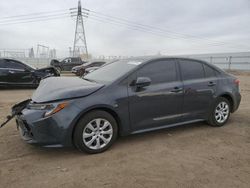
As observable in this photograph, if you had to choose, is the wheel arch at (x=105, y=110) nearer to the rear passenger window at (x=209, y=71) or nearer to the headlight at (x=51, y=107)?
the headlight at (x=51, y=107)

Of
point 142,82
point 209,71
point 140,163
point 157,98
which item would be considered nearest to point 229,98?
point 209,71

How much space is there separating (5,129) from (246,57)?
87.2 ft

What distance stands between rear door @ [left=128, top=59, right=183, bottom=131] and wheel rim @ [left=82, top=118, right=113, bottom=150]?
47 centimetres

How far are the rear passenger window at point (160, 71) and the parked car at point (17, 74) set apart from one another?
7114 mm

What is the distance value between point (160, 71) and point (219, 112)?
1.76 meters

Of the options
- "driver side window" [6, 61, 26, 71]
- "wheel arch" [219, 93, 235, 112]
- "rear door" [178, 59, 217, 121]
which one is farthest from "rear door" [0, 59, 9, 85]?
"wheel arch" [219, 93, 235, 112]

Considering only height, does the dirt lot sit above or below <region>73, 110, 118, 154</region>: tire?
below

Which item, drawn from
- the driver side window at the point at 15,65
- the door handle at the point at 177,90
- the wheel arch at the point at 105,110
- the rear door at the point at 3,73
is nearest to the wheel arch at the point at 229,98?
the door handle at the point at 177,90

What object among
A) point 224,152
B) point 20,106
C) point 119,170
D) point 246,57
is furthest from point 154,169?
point 246,57

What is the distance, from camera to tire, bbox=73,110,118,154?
346 centimetres

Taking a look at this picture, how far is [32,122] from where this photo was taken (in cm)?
334

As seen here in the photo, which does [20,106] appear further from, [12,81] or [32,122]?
[12,81]

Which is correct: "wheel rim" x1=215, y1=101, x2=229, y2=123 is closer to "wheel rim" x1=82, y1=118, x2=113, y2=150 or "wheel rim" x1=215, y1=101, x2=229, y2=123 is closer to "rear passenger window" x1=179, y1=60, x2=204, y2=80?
"rear passenger window" x1=179, y1=60, x2=204, y2=80

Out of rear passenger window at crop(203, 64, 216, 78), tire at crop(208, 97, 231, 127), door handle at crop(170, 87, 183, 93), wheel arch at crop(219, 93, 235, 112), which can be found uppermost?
rear passenger window at crop(203, 64, 216, 78)
